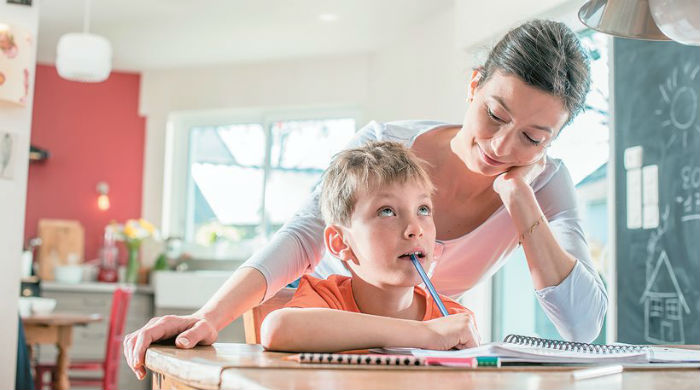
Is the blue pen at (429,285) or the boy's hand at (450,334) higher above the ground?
the blue pen at (429,285)

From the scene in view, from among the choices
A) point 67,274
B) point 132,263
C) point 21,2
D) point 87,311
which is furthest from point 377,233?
point 132,263

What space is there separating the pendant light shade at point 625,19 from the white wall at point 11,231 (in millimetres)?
2633

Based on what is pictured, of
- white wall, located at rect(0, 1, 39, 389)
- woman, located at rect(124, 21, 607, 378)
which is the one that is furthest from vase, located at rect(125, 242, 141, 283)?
woman, located at rect(124, 21, 607, 378)

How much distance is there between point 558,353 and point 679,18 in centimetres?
50

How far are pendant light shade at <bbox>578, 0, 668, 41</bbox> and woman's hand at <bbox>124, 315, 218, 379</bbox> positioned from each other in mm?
752

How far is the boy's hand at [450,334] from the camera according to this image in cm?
99

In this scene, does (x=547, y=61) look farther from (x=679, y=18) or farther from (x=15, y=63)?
(x=15, y=63)

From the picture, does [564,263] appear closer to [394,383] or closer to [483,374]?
[483,374]

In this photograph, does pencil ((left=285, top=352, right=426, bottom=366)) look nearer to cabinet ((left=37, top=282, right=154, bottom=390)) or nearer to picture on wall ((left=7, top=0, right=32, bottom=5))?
picture on wall ((left=7, top=0, right=32, bottom=5))

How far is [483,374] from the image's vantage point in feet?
2.62

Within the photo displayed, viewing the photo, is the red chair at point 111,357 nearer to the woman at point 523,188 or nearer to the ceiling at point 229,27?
the ceiling at point 229,27

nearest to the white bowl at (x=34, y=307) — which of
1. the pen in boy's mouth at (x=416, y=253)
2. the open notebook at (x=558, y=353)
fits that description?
the pen in boy's mouth at (x=416, y=253)

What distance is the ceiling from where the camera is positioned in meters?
5.32

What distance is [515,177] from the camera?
55.3 inches
